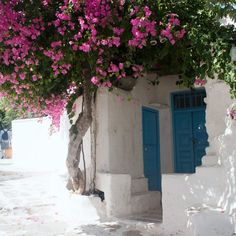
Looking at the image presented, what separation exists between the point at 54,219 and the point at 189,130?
3734mm

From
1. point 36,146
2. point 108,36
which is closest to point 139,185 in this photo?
point 108,36

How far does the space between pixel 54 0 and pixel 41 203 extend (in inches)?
180

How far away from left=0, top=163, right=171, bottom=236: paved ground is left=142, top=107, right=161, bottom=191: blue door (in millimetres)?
1987

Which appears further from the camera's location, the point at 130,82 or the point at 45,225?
the point at 130,82

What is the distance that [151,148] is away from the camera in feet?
30.9

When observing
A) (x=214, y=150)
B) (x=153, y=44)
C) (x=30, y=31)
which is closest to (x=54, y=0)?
(x=30, y=31)

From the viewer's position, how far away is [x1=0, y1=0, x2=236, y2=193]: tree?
5.47 m

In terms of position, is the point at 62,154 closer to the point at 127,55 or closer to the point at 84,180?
the point at 84,180

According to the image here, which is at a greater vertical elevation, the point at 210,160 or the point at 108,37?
the point at 108,37

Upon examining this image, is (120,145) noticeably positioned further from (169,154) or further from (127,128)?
(169,154)

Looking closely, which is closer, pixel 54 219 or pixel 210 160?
pixel 210 160

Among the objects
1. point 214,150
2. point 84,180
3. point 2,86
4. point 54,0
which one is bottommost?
point 84,180

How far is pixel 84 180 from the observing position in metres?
7.93

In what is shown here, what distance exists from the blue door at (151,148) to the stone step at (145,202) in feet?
2.82
